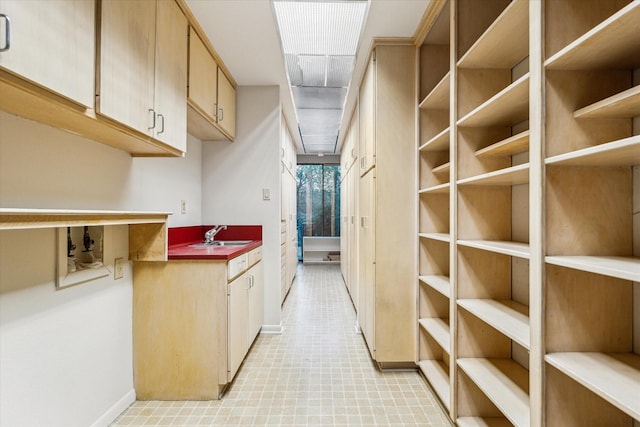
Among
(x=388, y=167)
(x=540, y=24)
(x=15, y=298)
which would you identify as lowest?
(x=15, y=298)

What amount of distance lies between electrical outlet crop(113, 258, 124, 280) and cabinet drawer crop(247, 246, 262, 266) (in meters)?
0.90

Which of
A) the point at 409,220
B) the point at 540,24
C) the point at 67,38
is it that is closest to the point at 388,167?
the point at 409,220

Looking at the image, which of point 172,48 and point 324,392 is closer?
point 172,48

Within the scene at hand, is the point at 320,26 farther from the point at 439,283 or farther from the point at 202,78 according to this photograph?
the point at 439,283

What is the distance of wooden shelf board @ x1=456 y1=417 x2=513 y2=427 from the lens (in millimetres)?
1628

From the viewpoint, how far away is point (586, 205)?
1.07 m

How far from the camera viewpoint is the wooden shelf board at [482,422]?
1.63 meters

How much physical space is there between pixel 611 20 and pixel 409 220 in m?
1.62

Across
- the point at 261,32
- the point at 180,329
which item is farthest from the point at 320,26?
the point at 180,329

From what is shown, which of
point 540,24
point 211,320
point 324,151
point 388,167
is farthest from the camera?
point 324,151

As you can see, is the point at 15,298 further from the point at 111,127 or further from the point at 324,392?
the point at 324,392

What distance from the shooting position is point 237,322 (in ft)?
7.29

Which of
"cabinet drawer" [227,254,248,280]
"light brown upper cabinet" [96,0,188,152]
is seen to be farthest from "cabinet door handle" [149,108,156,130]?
"cabinet drawer" [227,254,248,280]

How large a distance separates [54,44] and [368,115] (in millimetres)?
2102
